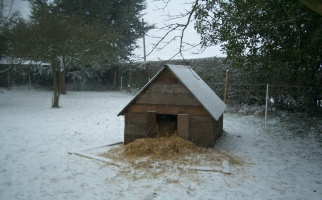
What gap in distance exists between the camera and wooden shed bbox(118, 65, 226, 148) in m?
5.36

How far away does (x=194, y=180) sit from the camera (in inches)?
159

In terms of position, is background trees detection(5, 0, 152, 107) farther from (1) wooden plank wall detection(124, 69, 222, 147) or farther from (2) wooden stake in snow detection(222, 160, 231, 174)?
(2) wooden stake in snow detection(222, 160, 231, 174)

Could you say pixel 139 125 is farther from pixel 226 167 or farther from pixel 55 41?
pixel 55 41

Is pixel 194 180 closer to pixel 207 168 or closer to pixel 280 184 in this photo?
→ pixel 207 168

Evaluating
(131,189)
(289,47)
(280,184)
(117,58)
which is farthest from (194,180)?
(117,58)

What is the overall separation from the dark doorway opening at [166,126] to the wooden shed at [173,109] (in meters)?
0.26

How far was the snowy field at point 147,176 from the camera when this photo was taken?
363cm

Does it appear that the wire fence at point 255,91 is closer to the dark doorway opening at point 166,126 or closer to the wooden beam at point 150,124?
the dark doorway opening at point 166,126

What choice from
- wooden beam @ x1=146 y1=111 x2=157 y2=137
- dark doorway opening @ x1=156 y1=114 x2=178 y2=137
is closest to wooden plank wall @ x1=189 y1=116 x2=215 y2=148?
dark doorway opening @ x1=156 y1=114 x2=178 y2=137

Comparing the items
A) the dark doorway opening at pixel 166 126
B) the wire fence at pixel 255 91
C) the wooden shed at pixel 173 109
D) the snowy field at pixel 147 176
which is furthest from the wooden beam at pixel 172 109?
the wire fence at pixel 255 91

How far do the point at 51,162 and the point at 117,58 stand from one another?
17.2 metres

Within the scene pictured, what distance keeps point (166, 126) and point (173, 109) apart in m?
0.87

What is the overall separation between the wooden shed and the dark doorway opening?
262mm

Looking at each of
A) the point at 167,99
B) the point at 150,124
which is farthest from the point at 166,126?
the point at 167,99
